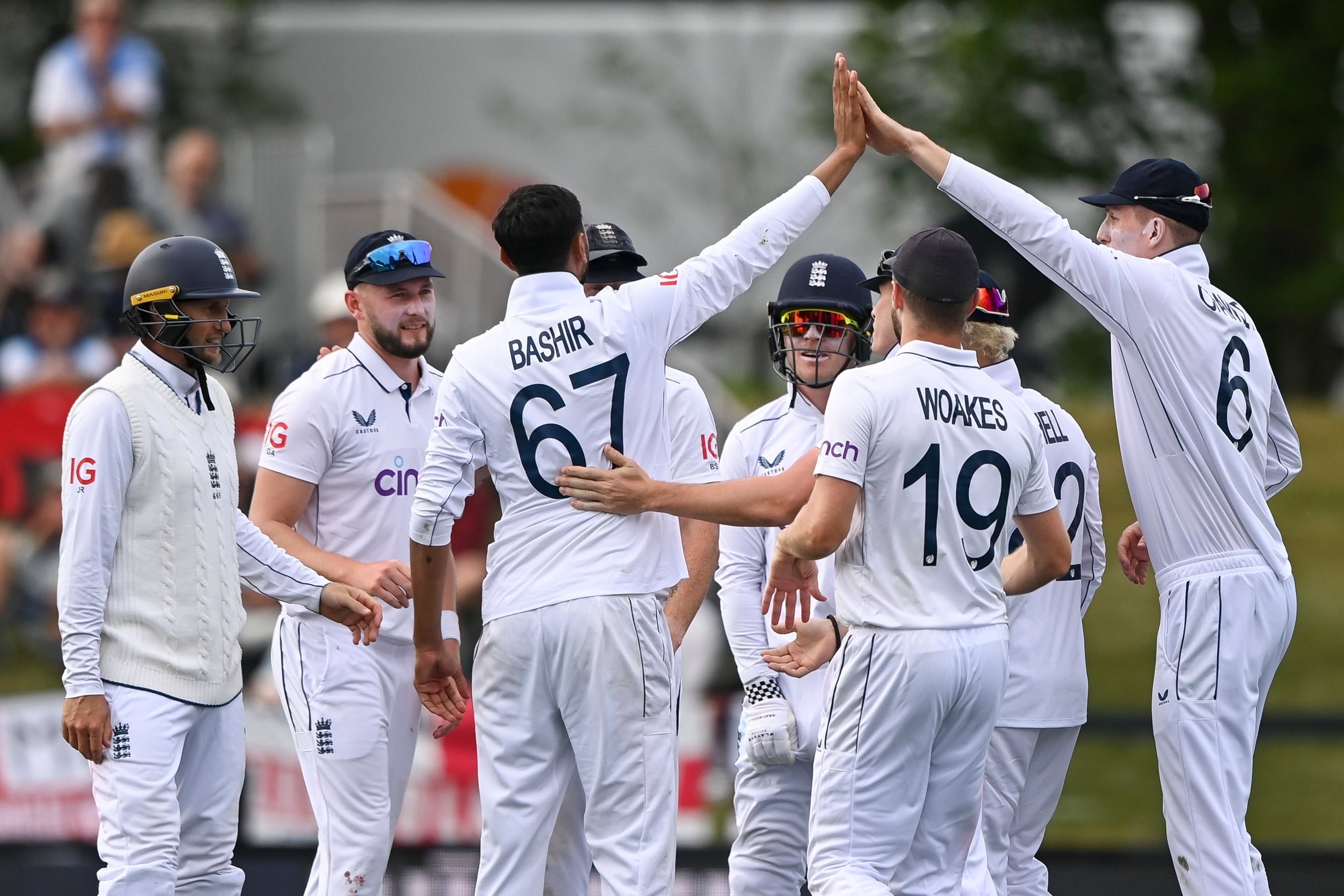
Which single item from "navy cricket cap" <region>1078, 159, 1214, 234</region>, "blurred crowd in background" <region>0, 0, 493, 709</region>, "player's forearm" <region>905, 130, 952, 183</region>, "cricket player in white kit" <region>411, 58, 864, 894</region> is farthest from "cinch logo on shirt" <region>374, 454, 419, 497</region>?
"blurred crowd in background" <region>0, 0, 493, 709</region>

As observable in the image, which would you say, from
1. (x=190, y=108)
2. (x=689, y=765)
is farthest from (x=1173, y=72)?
(x=190, y=108)

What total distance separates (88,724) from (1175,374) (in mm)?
3572

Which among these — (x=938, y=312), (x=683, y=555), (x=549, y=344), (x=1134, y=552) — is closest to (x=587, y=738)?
(x=683, y=555)

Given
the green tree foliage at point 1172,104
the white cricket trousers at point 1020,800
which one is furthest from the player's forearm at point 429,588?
the green tree foliage at point 1172,104

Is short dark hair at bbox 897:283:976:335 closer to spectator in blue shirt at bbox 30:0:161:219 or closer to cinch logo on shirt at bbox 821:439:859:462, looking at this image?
cinch logo on shirt at bbox 821:439:859:462

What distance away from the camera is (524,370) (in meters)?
5.04

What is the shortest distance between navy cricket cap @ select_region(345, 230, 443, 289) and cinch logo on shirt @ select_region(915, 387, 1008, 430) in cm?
187

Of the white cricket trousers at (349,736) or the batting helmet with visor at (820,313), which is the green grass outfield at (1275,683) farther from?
the white cricket trousers at (349,736)

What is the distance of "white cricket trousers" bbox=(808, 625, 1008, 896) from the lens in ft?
15.9

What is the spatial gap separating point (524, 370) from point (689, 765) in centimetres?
581

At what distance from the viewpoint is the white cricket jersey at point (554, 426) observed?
16.5 feet

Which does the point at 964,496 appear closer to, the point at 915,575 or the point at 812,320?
the point at 915,575

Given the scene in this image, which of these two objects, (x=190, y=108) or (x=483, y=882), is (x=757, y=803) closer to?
(x=483, y=882)

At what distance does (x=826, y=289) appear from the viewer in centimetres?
582
